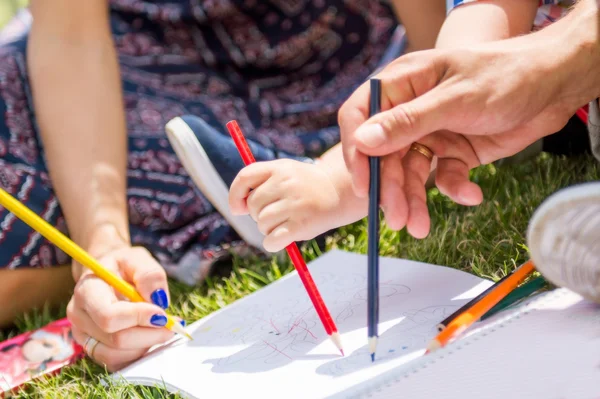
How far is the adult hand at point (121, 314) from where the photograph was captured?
609 mm

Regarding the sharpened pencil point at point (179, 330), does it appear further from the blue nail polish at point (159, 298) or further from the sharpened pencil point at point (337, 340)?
the sharpened pencil point at point (337, 340)

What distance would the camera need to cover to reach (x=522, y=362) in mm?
426

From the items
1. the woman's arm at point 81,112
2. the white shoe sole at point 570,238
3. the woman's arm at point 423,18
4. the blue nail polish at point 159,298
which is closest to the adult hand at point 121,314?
the blue nail polish at point 159,298

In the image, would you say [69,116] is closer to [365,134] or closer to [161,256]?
[161,256]

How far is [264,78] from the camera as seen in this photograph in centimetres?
105

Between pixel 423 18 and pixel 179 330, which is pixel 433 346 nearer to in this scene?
pixel 179 330

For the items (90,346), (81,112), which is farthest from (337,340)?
(81,112)

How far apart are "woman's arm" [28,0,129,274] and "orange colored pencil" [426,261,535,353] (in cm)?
43

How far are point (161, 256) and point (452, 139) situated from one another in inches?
17.0

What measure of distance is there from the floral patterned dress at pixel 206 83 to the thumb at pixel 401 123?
401mm

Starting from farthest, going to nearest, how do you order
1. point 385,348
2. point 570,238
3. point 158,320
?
point 158,320 → point 385,348 → point 570,238

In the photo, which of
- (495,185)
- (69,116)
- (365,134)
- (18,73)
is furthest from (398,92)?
(18,73)

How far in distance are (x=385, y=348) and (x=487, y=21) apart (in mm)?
372

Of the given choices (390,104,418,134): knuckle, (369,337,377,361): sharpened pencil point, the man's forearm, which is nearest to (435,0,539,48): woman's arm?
the man's forearm
